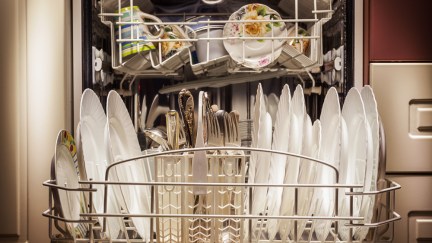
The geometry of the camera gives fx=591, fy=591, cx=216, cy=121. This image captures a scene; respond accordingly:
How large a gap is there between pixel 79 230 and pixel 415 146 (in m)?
0.67

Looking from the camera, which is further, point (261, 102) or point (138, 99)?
point (138, 99)

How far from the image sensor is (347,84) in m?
1.21

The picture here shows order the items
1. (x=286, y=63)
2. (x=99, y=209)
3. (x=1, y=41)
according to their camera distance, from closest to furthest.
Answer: (x=99, y=209), (x=1, y=41), (x=286, y=63)

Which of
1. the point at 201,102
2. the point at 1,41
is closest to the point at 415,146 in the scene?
the point at 201,102

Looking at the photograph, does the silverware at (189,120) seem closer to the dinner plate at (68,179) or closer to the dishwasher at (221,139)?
the dishwasher at (221,139)

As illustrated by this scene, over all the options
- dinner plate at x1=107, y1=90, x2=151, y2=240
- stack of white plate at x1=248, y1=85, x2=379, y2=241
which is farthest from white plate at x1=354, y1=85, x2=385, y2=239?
dinner plate at x1=107, y1=90, x2=151, y2=240

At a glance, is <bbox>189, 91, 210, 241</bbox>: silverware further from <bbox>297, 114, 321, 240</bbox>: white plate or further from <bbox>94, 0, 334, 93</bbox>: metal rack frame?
<bbox>94, 0, 334, 93</bbox>: metal rack frame

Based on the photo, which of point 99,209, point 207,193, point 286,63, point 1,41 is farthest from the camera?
point 286,63

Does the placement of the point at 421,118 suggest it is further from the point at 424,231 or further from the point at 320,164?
the point at 320,164

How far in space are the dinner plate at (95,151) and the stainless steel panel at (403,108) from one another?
553 mm

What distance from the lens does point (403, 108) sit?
1.19 meters

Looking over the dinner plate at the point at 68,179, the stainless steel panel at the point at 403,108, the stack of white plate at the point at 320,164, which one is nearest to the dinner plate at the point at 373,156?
the stack of white plate at the point at 320,164

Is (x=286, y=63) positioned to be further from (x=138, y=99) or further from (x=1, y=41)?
(x=1, y=41)

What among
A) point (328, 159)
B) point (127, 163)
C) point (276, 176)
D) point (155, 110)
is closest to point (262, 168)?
point (276, 176)
